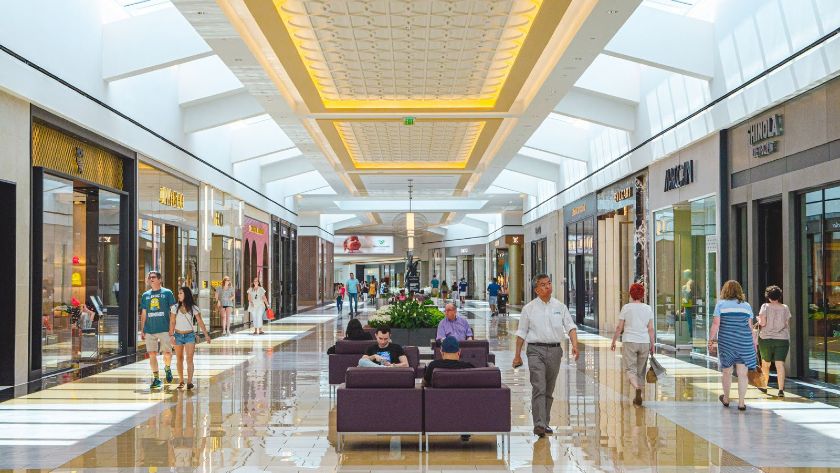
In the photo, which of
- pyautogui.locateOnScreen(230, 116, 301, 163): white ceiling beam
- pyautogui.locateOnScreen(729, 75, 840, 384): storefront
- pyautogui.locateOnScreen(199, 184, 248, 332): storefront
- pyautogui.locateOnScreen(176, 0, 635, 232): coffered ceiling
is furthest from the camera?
pyautogui.locateOnScreen(230, 116, 301, 163): white ceiling beam

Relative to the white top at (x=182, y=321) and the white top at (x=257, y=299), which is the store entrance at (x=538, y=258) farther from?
the white top at (x=182, y=321)

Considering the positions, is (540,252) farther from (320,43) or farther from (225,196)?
(320,43)

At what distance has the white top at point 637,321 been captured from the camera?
10.5m

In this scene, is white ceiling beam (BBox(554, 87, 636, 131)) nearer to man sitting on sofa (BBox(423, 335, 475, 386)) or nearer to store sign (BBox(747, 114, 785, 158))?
store sign (BBox(747, 114, 785, 158))

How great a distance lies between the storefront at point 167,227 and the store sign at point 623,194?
30.4 feet

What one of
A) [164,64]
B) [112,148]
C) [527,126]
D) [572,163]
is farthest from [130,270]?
[572,163]

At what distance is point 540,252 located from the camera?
117 feet

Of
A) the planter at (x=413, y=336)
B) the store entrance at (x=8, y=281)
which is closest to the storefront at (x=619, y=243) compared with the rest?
the planter at (x=413, y=336)

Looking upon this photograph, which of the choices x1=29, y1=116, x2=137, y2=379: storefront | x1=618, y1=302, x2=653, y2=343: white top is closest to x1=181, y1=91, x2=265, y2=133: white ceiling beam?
x1=29, y1=116, x2=137, y2=379: storefront

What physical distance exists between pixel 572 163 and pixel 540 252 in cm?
923

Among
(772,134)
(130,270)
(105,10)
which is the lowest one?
(130,270)

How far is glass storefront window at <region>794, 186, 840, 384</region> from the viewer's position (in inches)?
443

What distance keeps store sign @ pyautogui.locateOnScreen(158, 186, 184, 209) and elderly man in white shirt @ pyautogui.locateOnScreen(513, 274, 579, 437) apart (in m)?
11.4

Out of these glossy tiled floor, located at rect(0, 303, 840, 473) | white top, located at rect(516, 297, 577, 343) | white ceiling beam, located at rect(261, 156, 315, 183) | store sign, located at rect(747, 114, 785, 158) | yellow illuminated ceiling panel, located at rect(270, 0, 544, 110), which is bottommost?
glossy tiled floor, located at rect(0, 303, 840, 473)
